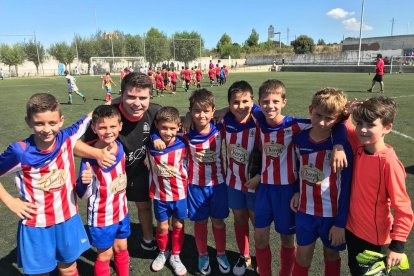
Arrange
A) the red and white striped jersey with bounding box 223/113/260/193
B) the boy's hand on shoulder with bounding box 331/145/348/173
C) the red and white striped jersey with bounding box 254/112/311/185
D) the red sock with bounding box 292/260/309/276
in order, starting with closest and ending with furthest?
the boy's hand on shoulder with bounding box 331/145/348/173
the red sock with bounding box 292/260/309/276
the red and white striped jersey with bounding box 254/112/311/185
the red and white striped jersey with bounding box 223/113/260/193

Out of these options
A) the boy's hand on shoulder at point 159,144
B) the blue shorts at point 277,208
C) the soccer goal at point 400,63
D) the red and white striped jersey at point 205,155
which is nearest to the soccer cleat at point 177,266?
the red and white striped jersey at point 205,155

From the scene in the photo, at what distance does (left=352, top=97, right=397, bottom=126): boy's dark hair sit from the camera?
2.10 m

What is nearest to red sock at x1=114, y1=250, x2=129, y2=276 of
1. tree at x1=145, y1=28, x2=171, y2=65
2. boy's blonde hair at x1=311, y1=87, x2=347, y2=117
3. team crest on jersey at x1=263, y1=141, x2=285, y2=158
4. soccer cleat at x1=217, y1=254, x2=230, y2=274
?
soccer cleat at x1=217, y1=254, x2=230, y2=274

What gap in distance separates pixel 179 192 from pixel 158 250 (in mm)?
884

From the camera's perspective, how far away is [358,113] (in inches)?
85.4

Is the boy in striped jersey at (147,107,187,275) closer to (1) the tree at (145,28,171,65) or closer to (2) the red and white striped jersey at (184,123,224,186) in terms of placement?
(2) the red and white striped jersey at (184,123,224,186)

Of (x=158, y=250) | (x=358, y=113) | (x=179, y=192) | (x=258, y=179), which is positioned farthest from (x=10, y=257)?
(x=358, y=113)

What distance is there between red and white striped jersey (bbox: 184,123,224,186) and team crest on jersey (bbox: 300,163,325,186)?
34.8 inches

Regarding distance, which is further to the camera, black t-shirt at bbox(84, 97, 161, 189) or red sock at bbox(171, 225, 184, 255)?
red sock at bbox(171, 225, 184, 255)

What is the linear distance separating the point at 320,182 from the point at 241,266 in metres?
1.26

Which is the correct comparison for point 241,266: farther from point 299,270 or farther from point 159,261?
point 159,261

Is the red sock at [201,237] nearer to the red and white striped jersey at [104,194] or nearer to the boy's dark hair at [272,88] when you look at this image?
the red and white striped jersey at [104,194]

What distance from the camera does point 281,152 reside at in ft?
8.91

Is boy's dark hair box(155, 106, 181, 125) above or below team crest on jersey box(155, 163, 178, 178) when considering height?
above
